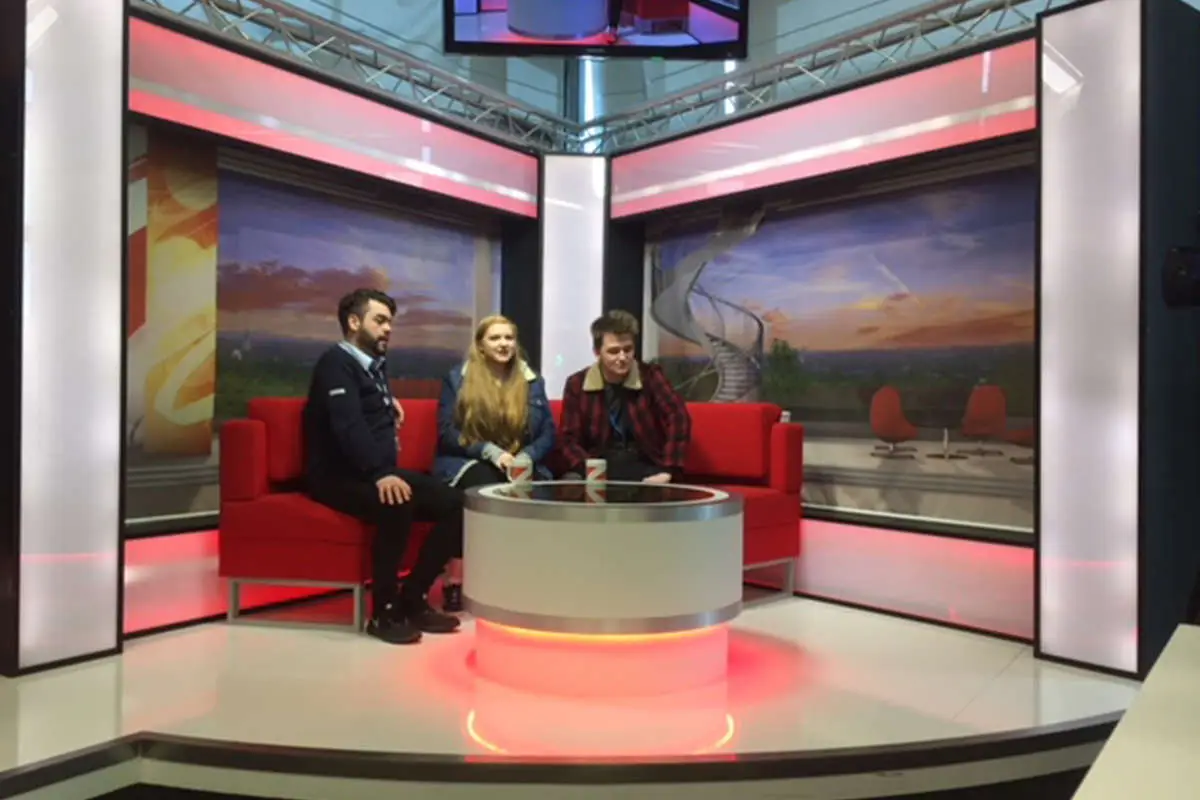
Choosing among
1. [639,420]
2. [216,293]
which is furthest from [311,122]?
[639,420]

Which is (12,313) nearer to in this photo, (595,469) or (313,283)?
(313,283)

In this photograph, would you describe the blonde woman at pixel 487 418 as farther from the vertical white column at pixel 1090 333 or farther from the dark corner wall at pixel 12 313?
the vertical white column at pixel 1090 333

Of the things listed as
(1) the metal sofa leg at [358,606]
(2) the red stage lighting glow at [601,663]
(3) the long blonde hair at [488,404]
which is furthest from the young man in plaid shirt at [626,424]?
(2) the red stage lighting glow at [601,663]

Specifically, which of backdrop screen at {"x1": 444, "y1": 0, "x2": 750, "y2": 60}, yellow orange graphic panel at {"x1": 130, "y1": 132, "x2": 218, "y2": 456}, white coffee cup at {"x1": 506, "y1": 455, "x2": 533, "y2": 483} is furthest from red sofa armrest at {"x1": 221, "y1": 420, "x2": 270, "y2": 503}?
backdrop screen at {"x1": 444, "y1": 0, "x2": 750, "y2": 60}

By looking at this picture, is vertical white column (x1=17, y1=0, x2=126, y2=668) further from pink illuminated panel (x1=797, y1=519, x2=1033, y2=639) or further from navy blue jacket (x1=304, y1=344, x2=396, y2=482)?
pink illuminated panel (x1=797, y1=519, x2=1033, y2=639)

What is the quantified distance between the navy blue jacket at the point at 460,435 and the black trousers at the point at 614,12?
6.93 feet

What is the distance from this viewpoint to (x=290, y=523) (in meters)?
3.76

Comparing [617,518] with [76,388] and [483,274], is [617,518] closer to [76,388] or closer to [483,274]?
[76,388]

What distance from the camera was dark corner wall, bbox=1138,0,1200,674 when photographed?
10.5ft

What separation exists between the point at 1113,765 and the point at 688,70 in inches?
235

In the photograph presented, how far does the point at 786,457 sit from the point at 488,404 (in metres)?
1.60

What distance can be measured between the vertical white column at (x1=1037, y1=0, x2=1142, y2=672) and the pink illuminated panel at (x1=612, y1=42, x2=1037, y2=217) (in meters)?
0.42

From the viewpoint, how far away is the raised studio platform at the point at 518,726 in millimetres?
2375

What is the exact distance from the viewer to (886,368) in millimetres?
4801
